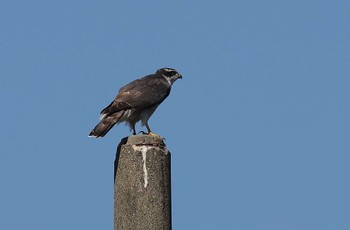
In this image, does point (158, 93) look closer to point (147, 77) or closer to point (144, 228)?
point (147, 77)

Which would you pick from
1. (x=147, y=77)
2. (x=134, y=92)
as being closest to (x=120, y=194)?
(x=134, y=92)

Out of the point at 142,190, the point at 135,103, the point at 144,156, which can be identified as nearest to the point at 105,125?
the point at 135,103

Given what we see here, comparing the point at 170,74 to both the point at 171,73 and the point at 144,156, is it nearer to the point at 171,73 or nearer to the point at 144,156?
the point at 171,73

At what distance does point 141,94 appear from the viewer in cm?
1071

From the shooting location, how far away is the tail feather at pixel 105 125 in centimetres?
956

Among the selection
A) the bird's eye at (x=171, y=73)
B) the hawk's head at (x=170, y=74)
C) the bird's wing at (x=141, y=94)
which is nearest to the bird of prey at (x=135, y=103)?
the bird's wing at (x=141, y=94)

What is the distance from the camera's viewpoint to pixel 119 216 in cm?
688

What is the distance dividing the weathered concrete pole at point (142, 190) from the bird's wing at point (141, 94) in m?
3.03

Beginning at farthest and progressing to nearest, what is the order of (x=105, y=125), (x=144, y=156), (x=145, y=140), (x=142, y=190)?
(x=105, y=125), (x=145, y=140), (x=144, y=156), (x=142, y=190)

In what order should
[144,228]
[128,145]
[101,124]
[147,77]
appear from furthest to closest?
[147,77]
[101,124]
[128,145]
[144,228]

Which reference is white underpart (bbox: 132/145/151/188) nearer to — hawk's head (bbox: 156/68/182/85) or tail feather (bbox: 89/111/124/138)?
tail feather (bbox: 89/111/124/138)

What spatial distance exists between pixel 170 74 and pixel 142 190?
5.73 metres

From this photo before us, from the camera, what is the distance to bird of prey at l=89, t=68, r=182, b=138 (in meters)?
9.92

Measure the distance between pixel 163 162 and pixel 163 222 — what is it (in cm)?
60
